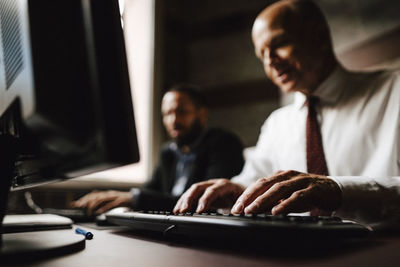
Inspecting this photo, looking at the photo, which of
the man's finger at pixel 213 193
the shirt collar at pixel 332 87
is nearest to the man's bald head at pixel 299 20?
the shirt collar at pixel 332 87

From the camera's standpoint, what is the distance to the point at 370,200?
2.27 ft

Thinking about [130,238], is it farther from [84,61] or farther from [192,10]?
[192,10]

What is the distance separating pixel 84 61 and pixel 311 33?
1048 millimetres

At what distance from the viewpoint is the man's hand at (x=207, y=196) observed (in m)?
0.67

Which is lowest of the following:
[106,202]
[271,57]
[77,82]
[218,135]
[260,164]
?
[106,202]

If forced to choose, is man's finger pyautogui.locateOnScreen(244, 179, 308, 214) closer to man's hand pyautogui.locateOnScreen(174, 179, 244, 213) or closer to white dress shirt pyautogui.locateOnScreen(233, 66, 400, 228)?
man's hand pyautogui.locateOnScreen(174, 179, 244, 213)

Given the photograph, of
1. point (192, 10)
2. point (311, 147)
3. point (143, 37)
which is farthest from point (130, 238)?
point (192, 10)

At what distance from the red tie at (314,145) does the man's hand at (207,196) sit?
32cm

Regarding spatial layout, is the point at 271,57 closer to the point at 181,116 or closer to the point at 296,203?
the point at 296,203

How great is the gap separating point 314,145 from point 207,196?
521 millimetres

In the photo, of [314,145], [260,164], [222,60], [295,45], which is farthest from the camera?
[222,60]

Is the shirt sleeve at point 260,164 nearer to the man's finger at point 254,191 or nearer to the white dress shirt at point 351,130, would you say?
the white dress shirt at point 351,130

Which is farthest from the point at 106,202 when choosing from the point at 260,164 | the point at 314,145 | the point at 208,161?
the point at 208,161

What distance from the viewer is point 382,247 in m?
0.41
